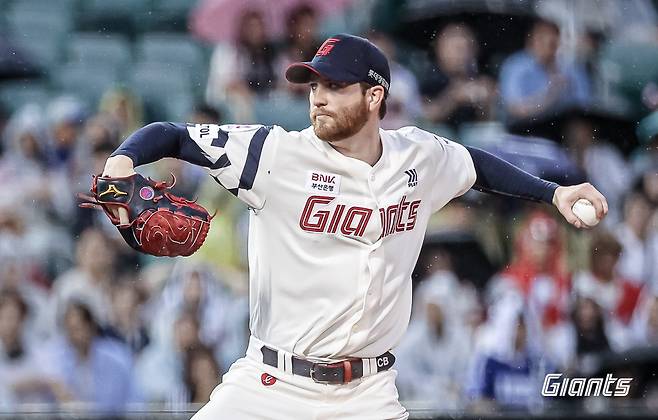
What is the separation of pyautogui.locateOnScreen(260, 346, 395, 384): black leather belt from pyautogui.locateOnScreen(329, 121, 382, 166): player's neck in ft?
2.35

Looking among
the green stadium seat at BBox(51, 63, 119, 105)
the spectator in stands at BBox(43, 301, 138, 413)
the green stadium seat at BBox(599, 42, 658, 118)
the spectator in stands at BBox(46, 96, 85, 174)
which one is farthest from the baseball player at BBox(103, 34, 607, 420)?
the green stadium seat at BBox(599, 42, 658, 118)

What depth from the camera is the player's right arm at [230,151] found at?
381 centimetres

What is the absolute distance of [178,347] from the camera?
271 inches

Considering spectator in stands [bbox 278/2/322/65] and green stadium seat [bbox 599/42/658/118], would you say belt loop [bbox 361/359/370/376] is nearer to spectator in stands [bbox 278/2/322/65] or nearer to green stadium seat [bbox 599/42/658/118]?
spectator in stands [bbox 278/2/322/65]

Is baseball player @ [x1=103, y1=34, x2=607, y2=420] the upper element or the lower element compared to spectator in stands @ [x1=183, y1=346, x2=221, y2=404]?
upper

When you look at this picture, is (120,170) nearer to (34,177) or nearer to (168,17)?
(34,177)

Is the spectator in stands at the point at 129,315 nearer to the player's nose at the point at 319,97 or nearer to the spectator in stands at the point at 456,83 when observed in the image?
the spectator in stands at the point at 456,83

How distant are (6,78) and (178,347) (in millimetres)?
2158

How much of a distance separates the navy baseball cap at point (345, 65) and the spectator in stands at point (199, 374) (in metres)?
3.20

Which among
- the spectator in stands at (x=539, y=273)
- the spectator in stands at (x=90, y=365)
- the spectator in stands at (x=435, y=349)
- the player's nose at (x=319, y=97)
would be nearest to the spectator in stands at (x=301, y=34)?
the spectator in stands at (x=435, y=349)

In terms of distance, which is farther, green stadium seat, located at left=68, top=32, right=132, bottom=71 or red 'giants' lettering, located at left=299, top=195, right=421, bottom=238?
green stadium seat, located at left=68, top=32, right=132, bottom=71

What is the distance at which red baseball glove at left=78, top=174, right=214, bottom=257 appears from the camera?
3498 mm

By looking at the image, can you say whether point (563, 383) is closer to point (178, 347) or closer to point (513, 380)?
point (513, 380)

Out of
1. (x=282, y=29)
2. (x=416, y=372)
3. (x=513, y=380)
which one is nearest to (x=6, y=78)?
(x=282, y=29)
